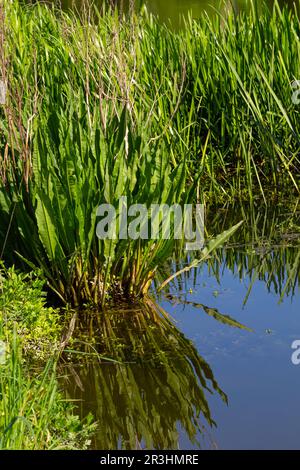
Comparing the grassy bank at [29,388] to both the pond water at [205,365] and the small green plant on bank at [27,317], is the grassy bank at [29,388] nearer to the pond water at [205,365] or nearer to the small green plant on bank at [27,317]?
the small green plant on bank at [27,317]

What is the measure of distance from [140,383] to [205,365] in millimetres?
342

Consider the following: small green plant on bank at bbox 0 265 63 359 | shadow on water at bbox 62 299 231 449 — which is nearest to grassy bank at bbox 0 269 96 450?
small green plant on bank at bbox 0 265 63 359

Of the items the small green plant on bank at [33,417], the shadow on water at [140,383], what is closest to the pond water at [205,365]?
the shadow on water at [140,383]

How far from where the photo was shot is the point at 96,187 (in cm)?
504

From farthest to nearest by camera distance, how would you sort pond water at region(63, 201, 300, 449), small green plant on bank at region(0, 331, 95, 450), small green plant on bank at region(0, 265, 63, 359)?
1. small green plant on bank at region(0, 265, 63, 359)
2. pond water at region(63, 201, 300, 449)
3. small green plant on bank at region(0, 331, 95, 450)

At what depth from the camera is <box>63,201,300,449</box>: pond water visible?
391 cm

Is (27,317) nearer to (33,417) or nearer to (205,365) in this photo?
(205,365)

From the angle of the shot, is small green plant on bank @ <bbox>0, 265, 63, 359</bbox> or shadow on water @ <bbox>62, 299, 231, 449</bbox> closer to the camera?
shadow on water @ <bbox>62, 299, 231, 449</bbox>

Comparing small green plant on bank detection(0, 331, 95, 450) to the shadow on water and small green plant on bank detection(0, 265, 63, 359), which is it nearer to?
the shadow on water

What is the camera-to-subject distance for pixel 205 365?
450 centimetres

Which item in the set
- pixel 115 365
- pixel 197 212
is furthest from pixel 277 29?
pixel 115 365

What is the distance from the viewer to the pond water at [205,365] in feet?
12.8

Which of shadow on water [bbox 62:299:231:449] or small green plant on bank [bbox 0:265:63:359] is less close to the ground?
small green plant on bank [bbox 0:265:63:359]

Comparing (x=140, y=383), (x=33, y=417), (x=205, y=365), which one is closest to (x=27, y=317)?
(x=140, y=383)
